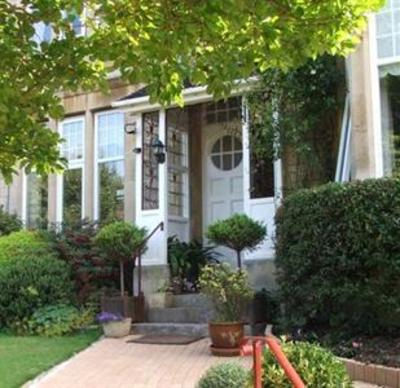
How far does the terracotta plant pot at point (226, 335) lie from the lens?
361 inches

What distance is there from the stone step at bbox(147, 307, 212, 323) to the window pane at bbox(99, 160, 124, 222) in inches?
150

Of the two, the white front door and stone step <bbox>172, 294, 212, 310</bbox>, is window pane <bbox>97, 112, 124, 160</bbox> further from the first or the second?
stone step <bbox>172, 294, 212, 310</bbox>

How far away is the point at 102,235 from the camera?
39.9 ft

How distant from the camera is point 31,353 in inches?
368

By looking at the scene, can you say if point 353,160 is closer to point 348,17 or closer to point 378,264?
point 378,264

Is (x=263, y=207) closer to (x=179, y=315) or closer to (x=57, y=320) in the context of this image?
(x=179, y=315)

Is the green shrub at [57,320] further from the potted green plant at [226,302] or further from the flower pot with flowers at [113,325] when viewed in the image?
the potted green plant at [226,302]

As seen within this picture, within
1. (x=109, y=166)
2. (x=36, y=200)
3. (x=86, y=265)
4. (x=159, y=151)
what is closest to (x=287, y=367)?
(x=86, y=265)

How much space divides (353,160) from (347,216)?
5.10 ft

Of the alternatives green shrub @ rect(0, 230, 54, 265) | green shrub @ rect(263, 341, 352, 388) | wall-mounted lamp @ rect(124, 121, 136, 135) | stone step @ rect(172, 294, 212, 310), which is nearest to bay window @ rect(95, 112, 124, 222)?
wall-mounted lamp @ rect(124, 121, 136, 135)

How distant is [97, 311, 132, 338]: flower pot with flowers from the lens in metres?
10.9

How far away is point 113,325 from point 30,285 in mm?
1785

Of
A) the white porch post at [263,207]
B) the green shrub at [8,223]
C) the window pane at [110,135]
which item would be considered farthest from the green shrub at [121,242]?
the green shrub at [8,223]

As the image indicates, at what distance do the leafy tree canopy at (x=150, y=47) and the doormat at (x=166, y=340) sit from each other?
5.13 metres
